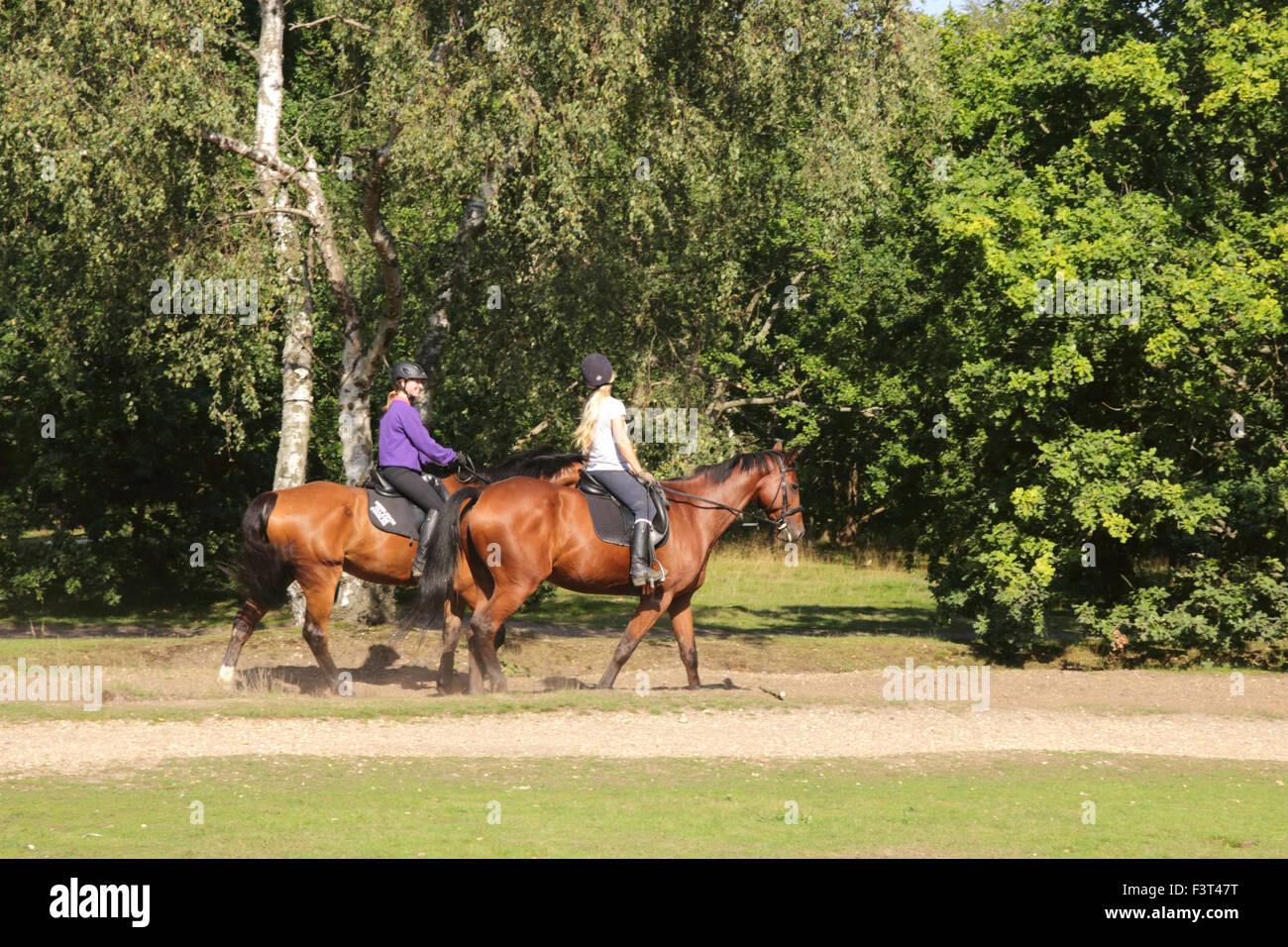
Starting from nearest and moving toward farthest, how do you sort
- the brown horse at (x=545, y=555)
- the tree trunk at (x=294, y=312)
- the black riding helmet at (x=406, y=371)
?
the brown horse at (x=545, y=555), the black riding helmet at (x=406, y=371), the tree trunk at (x=294, y=312)

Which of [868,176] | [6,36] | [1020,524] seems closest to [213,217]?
[6,36]

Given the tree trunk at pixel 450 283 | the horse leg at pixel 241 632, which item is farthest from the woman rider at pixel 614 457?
the tree trunk at pixel 450 283

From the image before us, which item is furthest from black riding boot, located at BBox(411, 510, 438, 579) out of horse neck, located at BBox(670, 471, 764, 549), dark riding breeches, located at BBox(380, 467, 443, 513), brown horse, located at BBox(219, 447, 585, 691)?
horse neck, located at BBox(670, 471, 764, 549)

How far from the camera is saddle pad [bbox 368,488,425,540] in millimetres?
15422

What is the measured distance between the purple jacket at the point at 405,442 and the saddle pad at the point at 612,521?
1.87 m

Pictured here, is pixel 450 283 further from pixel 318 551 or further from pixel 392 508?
pixel 318 551

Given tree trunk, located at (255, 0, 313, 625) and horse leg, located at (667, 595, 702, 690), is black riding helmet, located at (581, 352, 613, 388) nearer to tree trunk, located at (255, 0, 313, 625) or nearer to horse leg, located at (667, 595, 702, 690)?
horse leg, located at (667, 595, 702, 690)

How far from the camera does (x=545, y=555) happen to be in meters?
14.6

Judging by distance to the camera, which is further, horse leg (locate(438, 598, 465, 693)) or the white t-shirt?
horse leg (locate(438, 598, 465, 693))

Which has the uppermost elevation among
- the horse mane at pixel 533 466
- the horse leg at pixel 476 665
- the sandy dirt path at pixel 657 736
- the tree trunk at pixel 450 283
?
the tree trunk at pixel 450 283

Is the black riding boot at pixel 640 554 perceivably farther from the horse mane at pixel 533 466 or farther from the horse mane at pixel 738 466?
the horse mane at pixel 533 466

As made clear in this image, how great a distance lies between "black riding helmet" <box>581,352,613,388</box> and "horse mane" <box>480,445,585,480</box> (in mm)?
1211

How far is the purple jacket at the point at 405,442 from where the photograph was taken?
1524 cm

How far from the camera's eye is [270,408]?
27.4 metres
